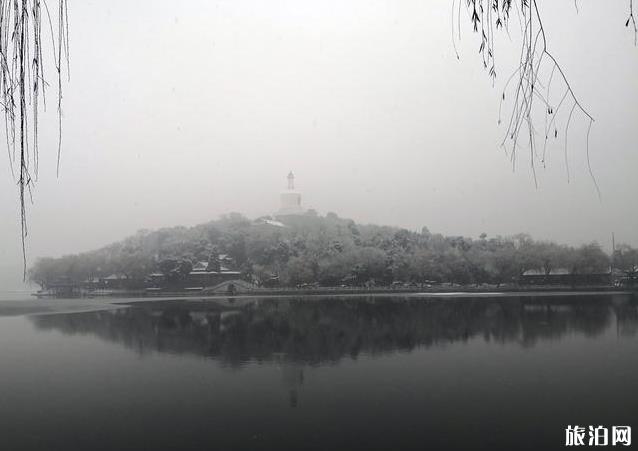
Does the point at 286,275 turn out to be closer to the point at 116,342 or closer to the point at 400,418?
the point at 116,342

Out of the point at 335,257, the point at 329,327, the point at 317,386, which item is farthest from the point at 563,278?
the point at 317,386

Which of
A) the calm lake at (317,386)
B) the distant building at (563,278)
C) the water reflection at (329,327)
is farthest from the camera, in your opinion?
the distant building at (563,278)

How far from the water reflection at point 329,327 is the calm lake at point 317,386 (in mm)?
114

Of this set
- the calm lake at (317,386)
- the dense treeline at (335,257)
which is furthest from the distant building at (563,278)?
the calm lake at (317,386)

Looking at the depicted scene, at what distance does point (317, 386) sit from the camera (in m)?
9.21

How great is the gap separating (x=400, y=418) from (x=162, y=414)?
3282mm

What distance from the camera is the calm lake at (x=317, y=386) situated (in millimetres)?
6316

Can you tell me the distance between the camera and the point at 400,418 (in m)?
6.95

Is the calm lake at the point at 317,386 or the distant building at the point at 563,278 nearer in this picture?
→ the calm lake at the point at 317,386

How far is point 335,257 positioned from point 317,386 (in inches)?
1367

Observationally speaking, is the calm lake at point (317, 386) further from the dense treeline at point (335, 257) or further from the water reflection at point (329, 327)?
the dense treeline at point (335, 257)

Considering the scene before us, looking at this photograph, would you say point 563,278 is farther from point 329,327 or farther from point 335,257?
point 329,327

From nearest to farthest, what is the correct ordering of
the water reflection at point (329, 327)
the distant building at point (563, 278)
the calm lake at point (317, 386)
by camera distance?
the calm lake at point (317, 386), the water reflection at point (329, 327), the distant building at point (563, 278)

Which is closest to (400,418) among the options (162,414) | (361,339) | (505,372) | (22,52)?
(162,414)
